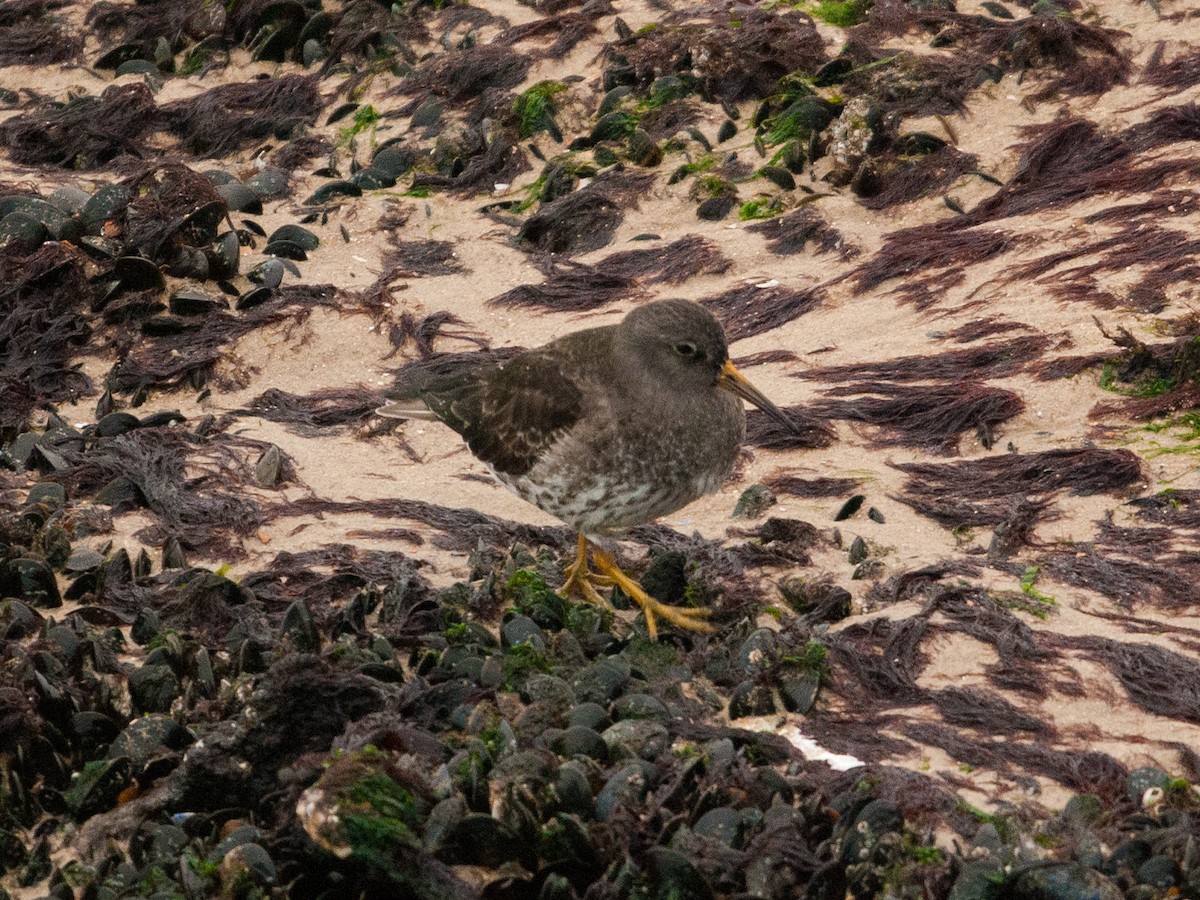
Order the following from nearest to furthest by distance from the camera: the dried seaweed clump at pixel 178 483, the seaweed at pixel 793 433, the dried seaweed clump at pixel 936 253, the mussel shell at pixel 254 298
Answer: the dried seaweed clump at pixel 178 483 < the seaweed at pixel 793 433 < the dried seaweed clump at pixel 936 253 < the mussel shell at pixel 254 298

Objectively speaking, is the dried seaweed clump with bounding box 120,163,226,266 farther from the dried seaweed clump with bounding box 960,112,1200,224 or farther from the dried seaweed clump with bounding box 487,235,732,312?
the dried seaweed clump with bounding box 960,112,1200,224

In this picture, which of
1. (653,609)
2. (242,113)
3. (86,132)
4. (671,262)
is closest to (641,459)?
(653,609)

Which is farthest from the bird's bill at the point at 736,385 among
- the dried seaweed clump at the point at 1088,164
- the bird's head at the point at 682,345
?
the dried seaweed clump at the point at 1088,164

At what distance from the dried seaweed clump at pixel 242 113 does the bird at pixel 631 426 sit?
18.6 feet

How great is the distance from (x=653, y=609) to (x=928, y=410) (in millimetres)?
1994

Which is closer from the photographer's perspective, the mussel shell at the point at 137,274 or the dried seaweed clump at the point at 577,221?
the mussel shell at the point at 137,274

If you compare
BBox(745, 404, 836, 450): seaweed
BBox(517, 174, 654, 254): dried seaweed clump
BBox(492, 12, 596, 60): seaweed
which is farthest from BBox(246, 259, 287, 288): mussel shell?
BBox(745, 404, 836, 450): seaweed

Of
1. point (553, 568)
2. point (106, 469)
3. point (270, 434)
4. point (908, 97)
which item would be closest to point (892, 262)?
point (908, 97)

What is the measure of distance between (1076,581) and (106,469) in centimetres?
432

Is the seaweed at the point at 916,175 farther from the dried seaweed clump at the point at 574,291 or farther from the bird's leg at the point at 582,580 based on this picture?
the bird's leg at the point at 582,580

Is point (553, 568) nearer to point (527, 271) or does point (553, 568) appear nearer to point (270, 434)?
point (270, 434)

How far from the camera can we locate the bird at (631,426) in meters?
5.40

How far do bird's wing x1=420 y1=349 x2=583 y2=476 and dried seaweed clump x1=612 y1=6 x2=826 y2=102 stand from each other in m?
4.27

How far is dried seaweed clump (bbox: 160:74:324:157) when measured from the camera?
35.0 ft
